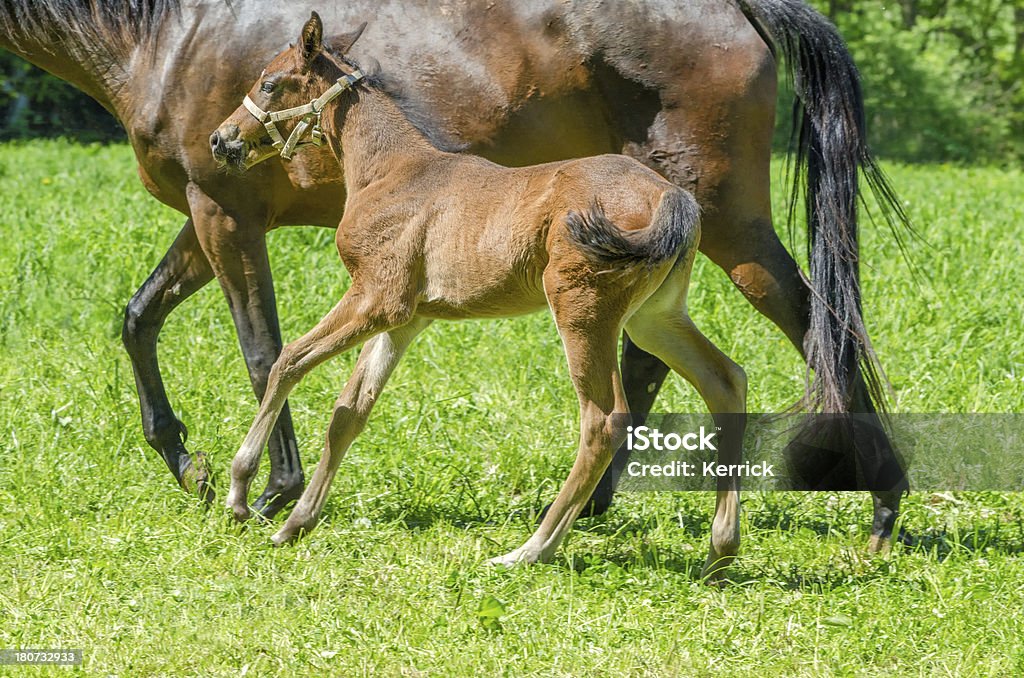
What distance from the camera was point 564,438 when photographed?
540 centimetres

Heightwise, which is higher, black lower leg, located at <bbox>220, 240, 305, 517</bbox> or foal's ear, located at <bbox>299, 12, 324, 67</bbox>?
foal's ear, located at <bbox>299, 12, 324, 67</bbox>

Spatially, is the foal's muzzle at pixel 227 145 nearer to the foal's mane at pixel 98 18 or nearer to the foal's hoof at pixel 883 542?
the foal's mane at pixel 98 18

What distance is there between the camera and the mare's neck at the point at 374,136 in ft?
13.5

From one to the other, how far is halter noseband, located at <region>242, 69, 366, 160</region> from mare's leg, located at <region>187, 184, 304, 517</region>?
0.51m

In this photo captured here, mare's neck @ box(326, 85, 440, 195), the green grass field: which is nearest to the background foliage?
the green grass field

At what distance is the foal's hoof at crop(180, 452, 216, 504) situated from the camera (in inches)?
186

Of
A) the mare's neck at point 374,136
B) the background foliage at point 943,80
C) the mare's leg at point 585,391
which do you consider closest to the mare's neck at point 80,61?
→ the mare's neck at point 374,136

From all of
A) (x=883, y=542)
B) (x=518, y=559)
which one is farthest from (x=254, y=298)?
(x=883, y=542)

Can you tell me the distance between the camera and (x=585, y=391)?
3715 mm

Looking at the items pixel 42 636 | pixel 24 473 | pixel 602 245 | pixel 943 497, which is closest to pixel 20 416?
pixel 24 473

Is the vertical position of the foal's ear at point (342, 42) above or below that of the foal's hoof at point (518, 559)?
above

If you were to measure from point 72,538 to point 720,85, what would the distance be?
278cm

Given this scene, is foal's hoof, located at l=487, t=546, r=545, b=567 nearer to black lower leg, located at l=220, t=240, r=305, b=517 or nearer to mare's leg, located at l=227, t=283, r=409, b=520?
mare's leg, located at l=227, t=283, r=409, b=520

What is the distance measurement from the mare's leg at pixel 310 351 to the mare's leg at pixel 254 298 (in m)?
0.47
